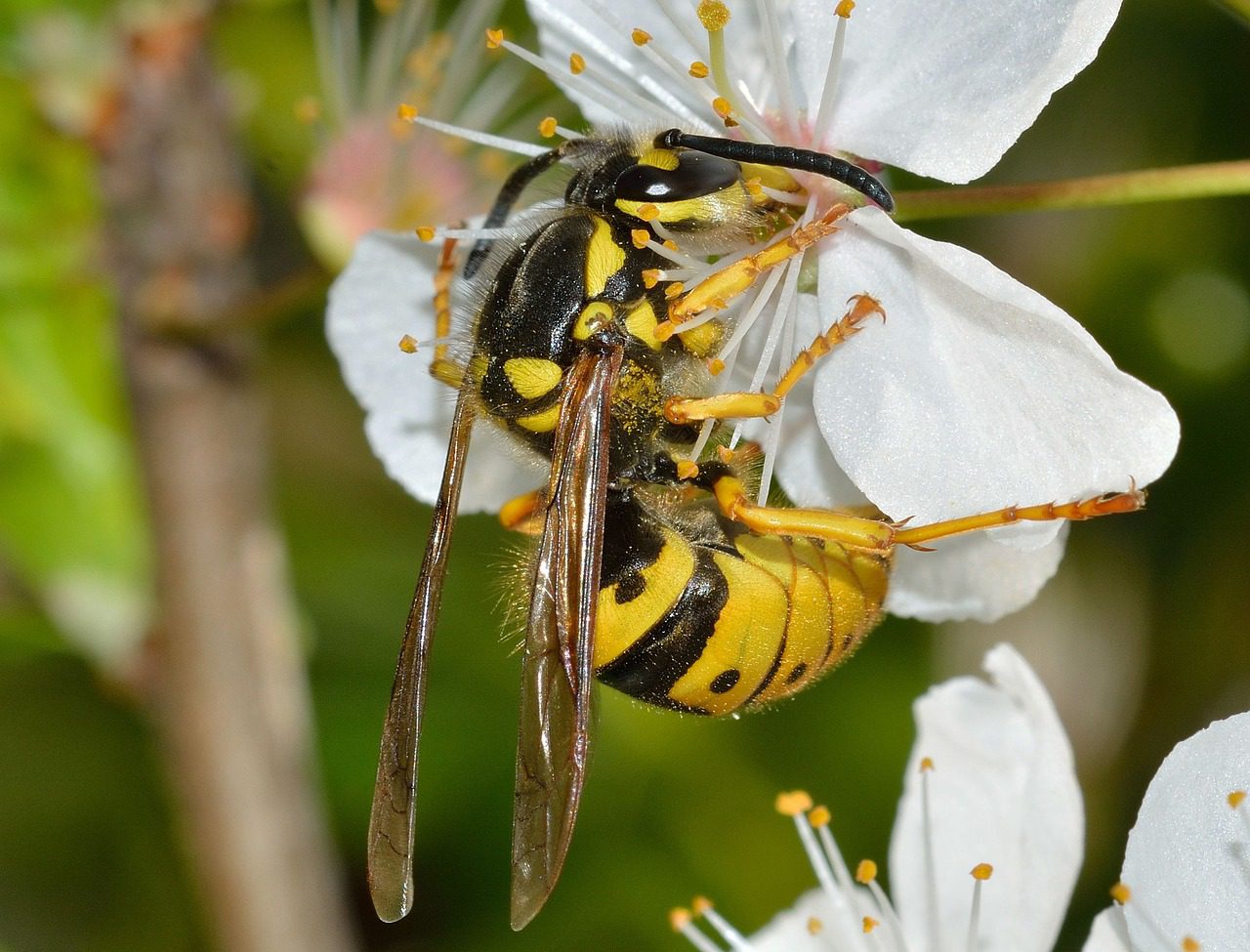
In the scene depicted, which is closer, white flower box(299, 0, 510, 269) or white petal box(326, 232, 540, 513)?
white petal box(326, 232, 540, 513)

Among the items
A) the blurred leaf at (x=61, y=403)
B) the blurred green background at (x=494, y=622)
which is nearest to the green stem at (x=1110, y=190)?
the blurred green background at (x=494, y=622)

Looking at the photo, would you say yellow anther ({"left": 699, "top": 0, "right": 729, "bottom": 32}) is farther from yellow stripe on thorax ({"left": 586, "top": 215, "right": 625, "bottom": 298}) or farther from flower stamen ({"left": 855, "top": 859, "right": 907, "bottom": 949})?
flower stamen ({"left": 855, "top": 859, "right": 907, "bottom": 949})

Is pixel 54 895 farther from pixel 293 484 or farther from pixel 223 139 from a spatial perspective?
pixel 223 139

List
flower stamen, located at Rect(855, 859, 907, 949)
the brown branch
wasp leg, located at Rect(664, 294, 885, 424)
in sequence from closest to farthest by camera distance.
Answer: wasp leg, located at Rect(664, 294, 885, 424) → flower stamen, located at Rect(855, 859, 907, 949) → the brown branch

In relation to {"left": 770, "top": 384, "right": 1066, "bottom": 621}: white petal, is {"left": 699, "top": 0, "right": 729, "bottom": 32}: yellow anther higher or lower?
higher

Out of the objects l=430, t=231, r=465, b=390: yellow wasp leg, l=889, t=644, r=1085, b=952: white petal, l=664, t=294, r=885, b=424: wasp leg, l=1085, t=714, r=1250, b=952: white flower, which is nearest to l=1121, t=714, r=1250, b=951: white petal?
l=1085, t=714, r=1250, b=952: white flower

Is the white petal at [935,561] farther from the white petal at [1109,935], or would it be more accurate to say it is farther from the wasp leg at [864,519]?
the white petal at [1109,935]

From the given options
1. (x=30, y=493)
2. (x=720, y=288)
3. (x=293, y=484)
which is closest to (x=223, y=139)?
(x=30, y=493)
